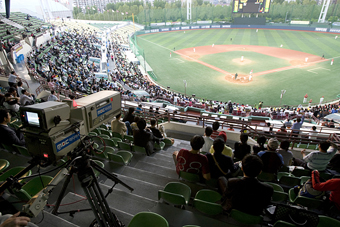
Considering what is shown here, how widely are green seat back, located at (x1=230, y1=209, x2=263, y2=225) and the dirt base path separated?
22162mm

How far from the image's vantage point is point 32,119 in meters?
2.14

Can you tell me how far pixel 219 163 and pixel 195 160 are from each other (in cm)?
44

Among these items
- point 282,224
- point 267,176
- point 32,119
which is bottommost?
point 267,176

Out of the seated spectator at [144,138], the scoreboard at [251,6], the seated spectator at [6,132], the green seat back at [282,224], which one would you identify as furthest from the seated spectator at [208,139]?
the scoreboard at [251,6]

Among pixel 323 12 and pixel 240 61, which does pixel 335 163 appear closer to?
pixel 240 61

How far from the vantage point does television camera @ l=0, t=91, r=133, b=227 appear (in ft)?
6.79

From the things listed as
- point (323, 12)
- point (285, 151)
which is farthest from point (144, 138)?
point (323, 12)

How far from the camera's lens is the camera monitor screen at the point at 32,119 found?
2.11 meters

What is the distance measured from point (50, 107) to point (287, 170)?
5.02m

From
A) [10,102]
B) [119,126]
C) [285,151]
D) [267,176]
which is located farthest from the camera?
[10,102]

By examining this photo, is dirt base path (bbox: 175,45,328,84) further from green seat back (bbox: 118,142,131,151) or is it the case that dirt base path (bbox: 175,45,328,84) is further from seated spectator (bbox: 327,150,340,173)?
green seat back (bbox: 118,142,131,151)

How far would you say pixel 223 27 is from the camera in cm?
6203

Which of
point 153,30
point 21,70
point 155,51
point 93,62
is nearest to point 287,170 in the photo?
point 21,70

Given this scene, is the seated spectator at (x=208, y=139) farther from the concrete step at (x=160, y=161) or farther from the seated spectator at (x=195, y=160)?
the seated spectator at (x=195, y=160)
